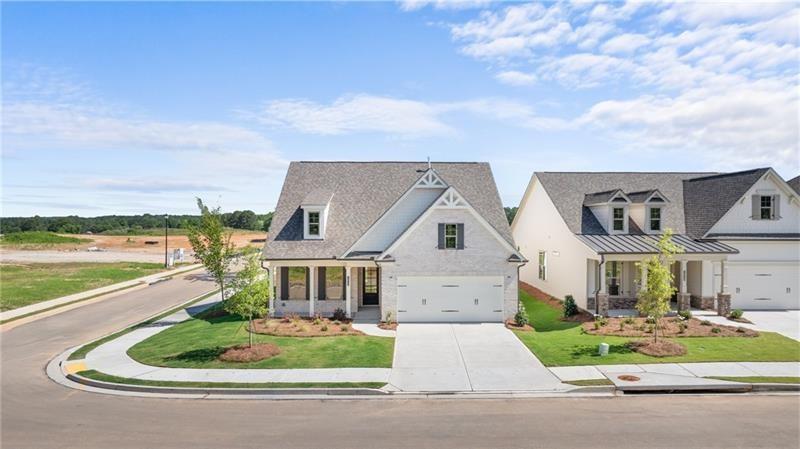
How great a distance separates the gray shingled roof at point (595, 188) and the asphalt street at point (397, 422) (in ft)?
49.1

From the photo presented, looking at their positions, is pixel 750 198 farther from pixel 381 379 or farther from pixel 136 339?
pixel 136 339

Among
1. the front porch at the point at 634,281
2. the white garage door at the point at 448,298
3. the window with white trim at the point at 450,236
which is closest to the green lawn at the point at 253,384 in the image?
the white garage door at the point at 448,298

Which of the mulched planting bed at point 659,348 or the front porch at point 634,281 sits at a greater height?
the front porch at point 634,281

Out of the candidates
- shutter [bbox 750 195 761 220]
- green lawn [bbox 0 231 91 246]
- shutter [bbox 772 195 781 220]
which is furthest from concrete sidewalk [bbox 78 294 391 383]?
green lawn [bbox 0 231 91 246]

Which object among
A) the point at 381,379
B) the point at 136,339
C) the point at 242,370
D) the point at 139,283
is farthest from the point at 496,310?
the point at 139,283

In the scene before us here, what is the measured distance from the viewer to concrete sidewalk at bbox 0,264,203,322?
87.4 feet

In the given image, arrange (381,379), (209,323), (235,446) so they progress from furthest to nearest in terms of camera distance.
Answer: (209,323) < (381,379) < (235,446)

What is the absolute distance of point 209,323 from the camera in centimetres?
2259

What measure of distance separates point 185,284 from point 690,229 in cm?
3909

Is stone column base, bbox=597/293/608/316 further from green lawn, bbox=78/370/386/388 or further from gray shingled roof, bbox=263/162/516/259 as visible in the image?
green lawn, bbox=78/370/386/388

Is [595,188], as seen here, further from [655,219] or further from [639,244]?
[639,244]

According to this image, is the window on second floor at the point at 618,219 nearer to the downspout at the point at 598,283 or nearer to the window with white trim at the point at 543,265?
the downspout at the point at 598,283

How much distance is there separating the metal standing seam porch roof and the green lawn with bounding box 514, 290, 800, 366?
17.6ft

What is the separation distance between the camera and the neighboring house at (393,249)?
22.8m
